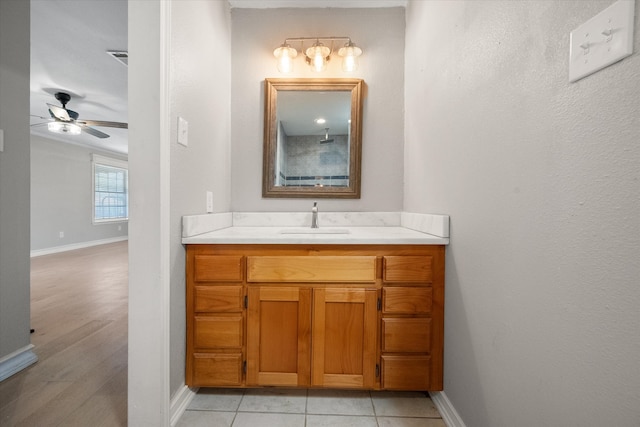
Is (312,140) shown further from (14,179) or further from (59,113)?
(59,113)

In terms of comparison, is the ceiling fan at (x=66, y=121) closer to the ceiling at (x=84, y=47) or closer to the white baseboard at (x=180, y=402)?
the ceiling at (x=84, y=47)

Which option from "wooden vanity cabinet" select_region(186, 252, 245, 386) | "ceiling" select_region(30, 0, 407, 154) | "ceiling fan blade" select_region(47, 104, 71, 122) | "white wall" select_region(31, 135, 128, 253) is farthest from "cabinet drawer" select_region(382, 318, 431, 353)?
"white wall" select_region(31, 135, 128, 253)

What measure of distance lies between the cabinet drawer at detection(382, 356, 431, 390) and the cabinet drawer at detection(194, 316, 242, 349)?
73cm

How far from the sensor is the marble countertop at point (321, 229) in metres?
1.26

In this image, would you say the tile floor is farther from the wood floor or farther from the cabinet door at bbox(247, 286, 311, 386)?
the wood floor

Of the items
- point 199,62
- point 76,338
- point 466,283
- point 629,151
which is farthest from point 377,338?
point 76,338

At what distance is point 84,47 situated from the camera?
247cm

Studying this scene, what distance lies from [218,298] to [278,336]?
1.13 ft

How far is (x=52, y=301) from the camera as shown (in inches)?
101

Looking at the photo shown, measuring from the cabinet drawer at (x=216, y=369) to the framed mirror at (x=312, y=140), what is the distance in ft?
3.32

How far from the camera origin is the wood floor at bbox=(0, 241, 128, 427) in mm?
1227

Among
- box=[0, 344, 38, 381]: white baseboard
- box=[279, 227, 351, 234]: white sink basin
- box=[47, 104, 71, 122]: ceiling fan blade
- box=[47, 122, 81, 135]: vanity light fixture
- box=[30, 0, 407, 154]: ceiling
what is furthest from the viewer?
box=[47, 122, 81, 135]: vanity light fixture

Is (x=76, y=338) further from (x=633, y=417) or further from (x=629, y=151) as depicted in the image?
(x=629, y=151)

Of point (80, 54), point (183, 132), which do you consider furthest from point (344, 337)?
point (80, 54)
